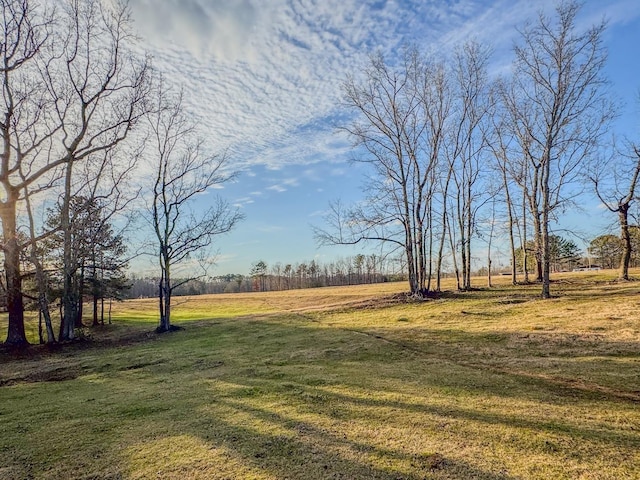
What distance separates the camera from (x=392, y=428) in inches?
162

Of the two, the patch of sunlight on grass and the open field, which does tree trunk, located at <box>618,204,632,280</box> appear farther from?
the patch of sunlight on grass

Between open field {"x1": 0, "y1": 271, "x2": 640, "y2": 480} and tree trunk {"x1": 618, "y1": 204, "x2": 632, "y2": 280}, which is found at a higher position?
tree trunk {"x1": 618, "y1": 204, "x2": 632, "y2": 280}

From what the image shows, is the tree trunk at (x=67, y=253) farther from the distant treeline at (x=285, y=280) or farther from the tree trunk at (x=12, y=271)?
the distant treeline at (x=285, y=280)

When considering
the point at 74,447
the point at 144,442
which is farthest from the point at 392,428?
the point at 74,447

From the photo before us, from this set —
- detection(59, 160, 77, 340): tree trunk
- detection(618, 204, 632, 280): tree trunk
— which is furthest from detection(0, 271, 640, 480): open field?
detection(618, 204, 632, 280): tree trunk

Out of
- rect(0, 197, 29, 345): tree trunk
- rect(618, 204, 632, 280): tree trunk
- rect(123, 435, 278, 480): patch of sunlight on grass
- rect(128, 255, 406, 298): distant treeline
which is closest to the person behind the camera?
rect(123, 435, 278, 480): patch of sunlight on grass

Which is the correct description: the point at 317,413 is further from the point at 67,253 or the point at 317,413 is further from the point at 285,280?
the point at 285,280

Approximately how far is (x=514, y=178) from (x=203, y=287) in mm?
83525

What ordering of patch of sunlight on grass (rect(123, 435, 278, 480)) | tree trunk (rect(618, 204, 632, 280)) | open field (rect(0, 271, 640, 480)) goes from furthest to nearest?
tree trunk (rect(618, 204, 632, 280)) → open field (rect(0, 271, 640, 480)) → patch of sunlight on grass (rect(123, 435, 278, 480))

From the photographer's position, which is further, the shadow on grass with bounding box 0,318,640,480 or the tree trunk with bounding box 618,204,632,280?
the tree trunk with bounding box 618,204,632,280

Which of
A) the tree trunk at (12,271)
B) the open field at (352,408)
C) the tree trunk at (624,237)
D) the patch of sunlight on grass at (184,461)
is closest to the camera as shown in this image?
the patch of sunlight on grass at (184,461)

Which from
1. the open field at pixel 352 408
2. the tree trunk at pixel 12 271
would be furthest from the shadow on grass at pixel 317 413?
the tree trunk at pixel 12 271

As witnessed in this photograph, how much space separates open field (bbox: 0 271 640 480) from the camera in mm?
3404

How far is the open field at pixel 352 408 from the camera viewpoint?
3.40 metres
